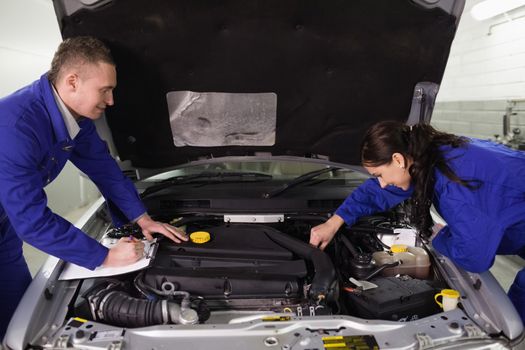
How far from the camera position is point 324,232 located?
1.71 meters

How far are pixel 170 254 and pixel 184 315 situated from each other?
0.37m

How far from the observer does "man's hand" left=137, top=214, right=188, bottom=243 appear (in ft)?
5.40

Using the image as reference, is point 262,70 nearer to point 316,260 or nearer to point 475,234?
point 316,260

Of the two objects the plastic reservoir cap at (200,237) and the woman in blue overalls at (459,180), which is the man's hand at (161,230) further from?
the woman in blue overalls at (459,180)

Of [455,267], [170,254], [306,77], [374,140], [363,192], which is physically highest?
[306,77]

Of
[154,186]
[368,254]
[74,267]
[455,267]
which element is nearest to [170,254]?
[74,267]

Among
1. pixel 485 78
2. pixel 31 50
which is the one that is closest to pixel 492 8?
pixel 485 78

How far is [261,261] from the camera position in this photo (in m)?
1.54

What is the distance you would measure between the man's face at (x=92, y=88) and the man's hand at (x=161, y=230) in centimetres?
53

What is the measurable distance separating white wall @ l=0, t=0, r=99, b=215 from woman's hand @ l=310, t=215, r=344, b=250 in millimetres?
3700

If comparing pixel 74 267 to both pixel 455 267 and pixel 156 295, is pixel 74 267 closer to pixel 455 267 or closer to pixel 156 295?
pixel 156 295

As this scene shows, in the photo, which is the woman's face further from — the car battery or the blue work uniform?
the car battery

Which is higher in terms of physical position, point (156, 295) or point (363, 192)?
point (363, 192)

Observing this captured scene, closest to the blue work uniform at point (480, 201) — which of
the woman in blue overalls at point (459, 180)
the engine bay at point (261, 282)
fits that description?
the woman in blue overalls at point (459, 180)
